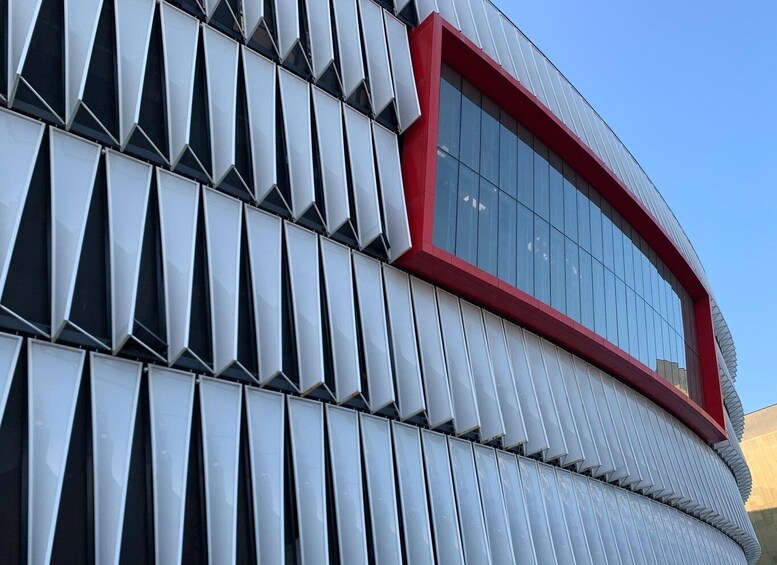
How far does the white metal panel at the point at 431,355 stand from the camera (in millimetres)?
18391

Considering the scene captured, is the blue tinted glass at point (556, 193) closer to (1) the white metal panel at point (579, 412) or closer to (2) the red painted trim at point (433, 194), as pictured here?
(2) the red painted trim at point (433, 194)

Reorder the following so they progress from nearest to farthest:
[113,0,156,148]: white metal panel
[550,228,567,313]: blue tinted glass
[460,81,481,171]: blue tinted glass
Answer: [113,0,156,148]: white metal panel → [460,81,481,171]: blue tinted glass → [550,228,567,313]: blue tinted glass

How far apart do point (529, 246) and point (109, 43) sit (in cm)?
1367

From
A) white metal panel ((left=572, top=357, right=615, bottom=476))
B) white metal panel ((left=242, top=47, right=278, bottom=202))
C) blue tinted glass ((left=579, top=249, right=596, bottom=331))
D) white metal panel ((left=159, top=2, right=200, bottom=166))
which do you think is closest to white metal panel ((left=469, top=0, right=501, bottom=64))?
blue tinted glass ((left=579, top=249, right=596, bottom=331))

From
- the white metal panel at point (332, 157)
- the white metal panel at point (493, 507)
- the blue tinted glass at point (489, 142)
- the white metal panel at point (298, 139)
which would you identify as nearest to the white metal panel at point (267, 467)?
the white metal panel at point (298, 139)

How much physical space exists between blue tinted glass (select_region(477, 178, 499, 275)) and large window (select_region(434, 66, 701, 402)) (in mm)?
32

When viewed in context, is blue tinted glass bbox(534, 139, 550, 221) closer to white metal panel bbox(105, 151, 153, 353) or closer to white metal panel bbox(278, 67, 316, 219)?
white metal panel bbox(278, 67, 316, 219)

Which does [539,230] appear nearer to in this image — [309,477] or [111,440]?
[309,477]

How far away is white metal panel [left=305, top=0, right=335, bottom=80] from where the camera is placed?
18.5 metres

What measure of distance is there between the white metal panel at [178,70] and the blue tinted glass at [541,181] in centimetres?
1276

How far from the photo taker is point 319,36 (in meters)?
18.7

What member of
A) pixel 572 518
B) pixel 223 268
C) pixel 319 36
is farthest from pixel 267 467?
pixel 572 518

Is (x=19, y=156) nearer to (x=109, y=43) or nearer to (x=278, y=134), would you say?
(x=109, y=43)

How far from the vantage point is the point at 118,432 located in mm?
12508
